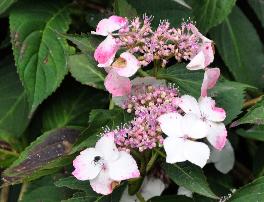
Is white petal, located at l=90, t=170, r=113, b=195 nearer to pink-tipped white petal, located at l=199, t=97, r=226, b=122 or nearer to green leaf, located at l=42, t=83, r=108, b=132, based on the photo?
pink-tipped white petal, located at l=199, t=97, r=226, b=122

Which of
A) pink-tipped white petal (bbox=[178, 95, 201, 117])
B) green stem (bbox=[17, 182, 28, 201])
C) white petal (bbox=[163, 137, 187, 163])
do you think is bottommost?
green stem (bbox=[17, 182, 28, 201])

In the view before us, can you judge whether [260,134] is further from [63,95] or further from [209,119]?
[63,95]

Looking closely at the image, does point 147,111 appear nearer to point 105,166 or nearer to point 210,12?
point 105,166

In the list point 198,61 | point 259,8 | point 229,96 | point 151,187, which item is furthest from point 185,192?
point 259,8

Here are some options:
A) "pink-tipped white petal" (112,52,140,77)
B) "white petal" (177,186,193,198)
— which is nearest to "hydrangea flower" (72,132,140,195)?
"pink-tipped white petal" (112,52,140,77)

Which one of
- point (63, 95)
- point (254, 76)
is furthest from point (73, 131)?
point (254, 76)

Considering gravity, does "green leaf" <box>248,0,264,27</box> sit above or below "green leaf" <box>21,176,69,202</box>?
above
